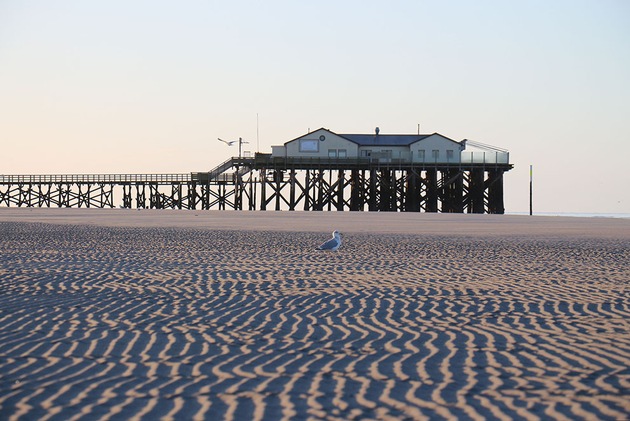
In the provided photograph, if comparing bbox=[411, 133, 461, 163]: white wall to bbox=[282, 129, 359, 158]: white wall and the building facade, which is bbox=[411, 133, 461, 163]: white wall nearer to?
the building facade

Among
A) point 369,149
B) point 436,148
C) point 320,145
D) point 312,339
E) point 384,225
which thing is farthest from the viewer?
point 369,149

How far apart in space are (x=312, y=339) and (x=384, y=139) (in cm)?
6512

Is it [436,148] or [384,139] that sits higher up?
[384,139]

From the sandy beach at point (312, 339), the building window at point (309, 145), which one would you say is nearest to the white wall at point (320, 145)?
the building window at point (309, 145)

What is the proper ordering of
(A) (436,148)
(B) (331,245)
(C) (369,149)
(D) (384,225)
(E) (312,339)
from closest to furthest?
(E) (312,339) < (B) (331,245) < (D) (384,225) < (A) (436,148) < (C) (369,149)

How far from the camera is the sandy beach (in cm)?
527

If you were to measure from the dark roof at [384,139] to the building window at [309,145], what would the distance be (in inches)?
112

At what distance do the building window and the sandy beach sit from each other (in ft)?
177

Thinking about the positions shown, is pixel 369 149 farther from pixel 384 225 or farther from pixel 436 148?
pixel 384 225

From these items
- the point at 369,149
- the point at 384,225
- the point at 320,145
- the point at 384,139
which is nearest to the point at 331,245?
the point at 384,225

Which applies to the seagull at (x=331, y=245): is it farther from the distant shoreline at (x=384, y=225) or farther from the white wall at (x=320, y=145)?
the white wall at (x=320, y=145)

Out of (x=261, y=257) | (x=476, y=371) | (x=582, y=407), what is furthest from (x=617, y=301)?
(x=261, y=257)

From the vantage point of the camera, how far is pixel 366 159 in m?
67.8

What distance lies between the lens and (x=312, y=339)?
24.4ft
